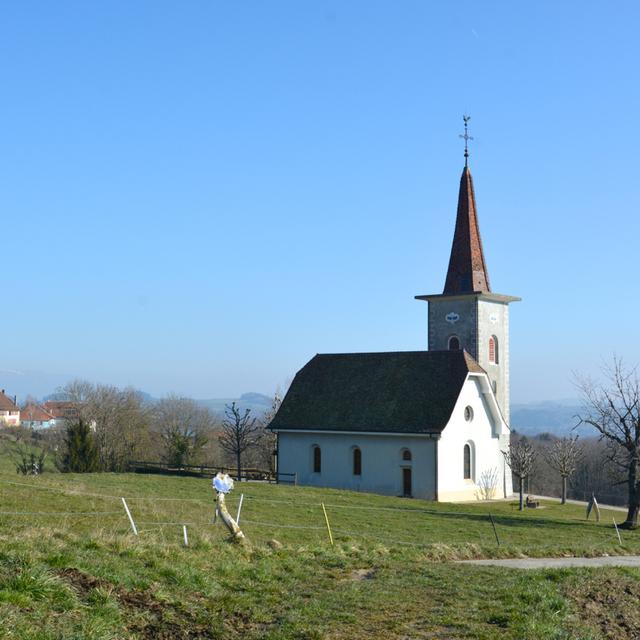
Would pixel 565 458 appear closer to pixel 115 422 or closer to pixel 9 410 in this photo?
pixel 115 422

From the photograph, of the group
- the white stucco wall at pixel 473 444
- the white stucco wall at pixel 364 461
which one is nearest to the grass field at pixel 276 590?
the white stucco wall at pixel 364 461

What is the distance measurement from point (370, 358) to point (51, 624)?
147 ft

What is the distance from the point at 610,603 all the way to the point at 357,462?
120ft

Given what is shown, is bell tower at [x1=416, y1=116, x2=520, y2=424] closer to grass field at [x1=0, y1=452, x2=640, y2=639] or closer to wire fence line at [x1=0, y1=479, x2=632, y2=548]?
wire fence line at [x1=0, y1=479, x2=632, y2=548]

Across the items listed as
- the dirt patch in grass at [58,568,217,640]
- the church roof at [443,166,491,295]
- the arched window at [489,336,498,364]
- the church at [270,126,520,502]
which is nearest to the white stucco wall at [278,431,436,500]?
the church at [270,126,520,502]

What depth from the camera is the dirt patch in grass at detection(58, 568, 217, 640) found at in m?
9.81

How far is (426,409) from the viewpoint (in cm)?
4775

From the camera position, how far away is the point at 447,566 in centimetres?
1593

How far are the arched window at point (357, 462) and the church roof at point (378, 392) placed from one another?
144cm

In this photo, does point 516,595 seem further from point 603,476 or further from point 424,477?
point 603,476

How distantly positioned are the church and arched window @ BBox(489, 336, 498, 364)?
6cm

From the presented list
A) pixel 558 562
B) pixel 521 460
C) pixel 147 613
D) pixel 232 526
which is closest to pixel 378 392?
pixel 521 460

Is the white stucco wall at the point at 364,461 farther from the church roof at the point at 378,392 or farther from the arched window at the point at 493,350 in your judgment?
the arched window at the point at 493,350

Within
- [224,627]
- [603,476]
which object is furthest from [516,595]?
[603,476]
